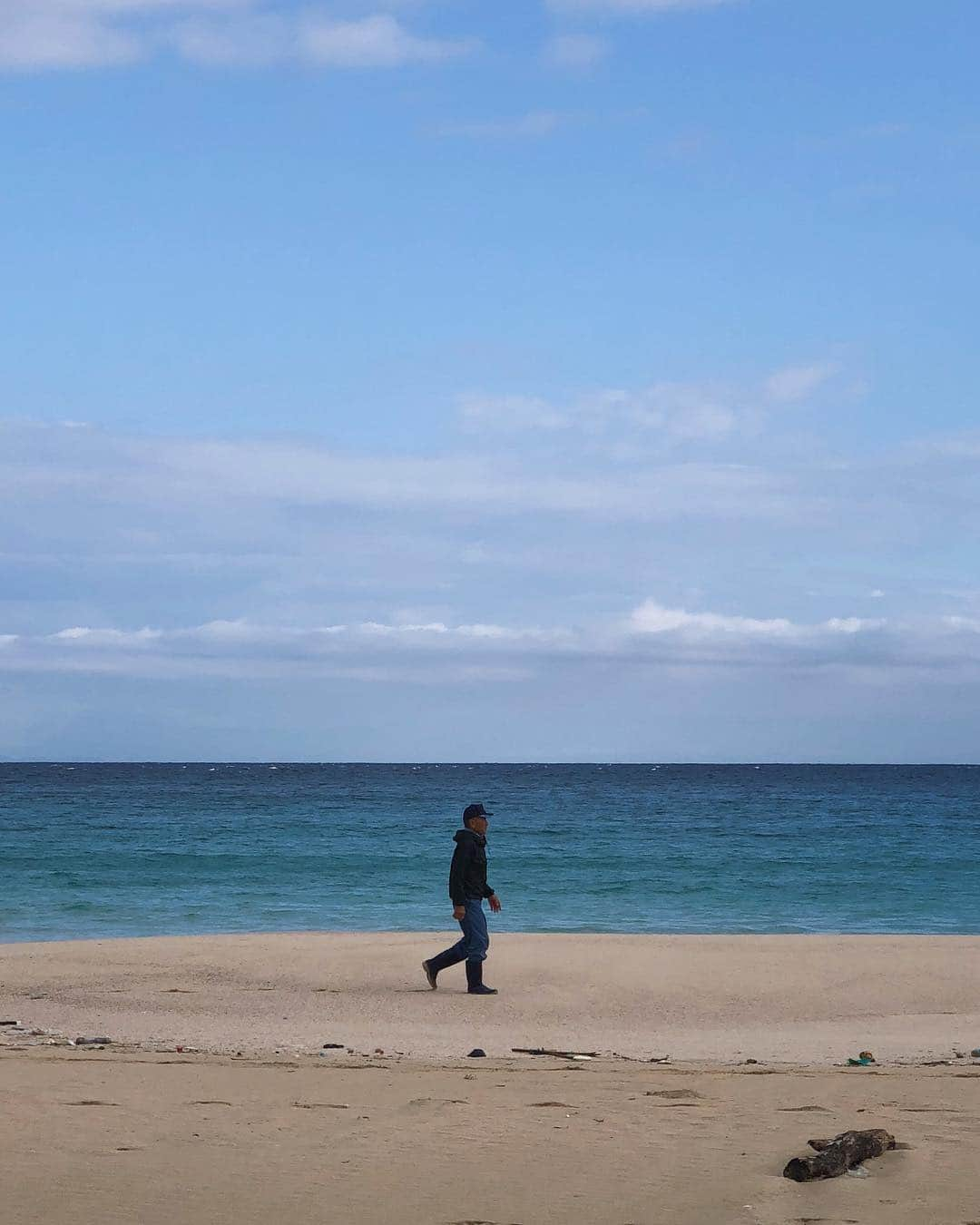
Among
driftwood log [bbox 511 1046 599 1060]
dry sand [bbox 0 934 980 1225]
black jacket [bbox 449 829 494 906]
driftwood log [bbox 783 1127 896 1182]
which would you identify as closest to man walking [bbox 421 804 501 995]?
black jacket [bbox 449 829 494 906]

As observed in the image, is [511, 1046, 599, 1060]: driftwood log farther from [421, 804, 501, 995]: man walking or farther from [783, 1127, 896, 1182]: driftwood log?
[783, 1127, 896, 1182]: driftwood log

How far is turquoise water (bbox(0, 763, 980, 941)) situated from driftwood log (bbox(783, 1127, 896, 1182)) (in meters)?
13.3

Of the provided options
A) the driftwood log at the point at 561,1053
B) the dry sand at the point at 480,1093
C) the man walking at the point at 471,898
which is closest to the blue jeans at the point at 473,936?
the man walking at the point at 471,898

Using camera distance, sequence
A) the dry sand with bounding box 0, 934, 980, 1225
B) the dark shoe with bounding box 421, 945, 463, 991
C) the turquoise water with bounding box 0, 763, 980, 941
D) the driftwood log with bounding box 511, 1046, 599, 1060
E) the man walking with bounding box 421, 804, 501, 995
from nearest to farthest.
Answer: the dry sand with bounding box 0, 934, 980, 1225 → the driftwood log with bounding box 511, 1046, 599, 1060 → the man walking with bounding box 421, 804, 501, 995 → the dark shoe with bounding box 421, 945, 463, 991 → the turquoise water with bounding box 0, 763, 980, 941

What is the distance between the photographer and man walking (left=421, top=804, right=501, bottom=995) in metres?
12.1

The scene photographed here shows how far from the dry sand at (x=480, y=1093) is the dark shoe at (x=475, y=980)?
0.64 feet

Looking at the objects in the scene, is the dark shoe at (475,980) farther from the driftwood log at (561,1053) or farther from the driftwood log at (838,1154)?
the driftwood log at (838,1154)

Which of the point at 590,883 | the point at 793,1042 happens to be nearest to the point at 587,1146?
the point at 793,1042

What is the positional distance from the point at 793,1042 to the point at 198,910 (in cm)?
1364

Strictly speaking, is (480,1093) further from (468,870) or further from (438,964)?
(438,964)

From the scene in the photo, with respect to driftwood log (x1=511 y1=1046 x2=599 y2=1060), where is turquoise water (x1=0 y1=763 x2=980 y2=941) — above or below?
below

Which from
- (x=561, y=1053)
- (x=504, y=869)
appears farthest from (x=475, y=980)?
(x=504, y=869)

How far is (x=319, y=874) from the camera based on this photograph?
91.6 ft

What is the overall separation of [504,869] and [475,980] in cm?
1717
